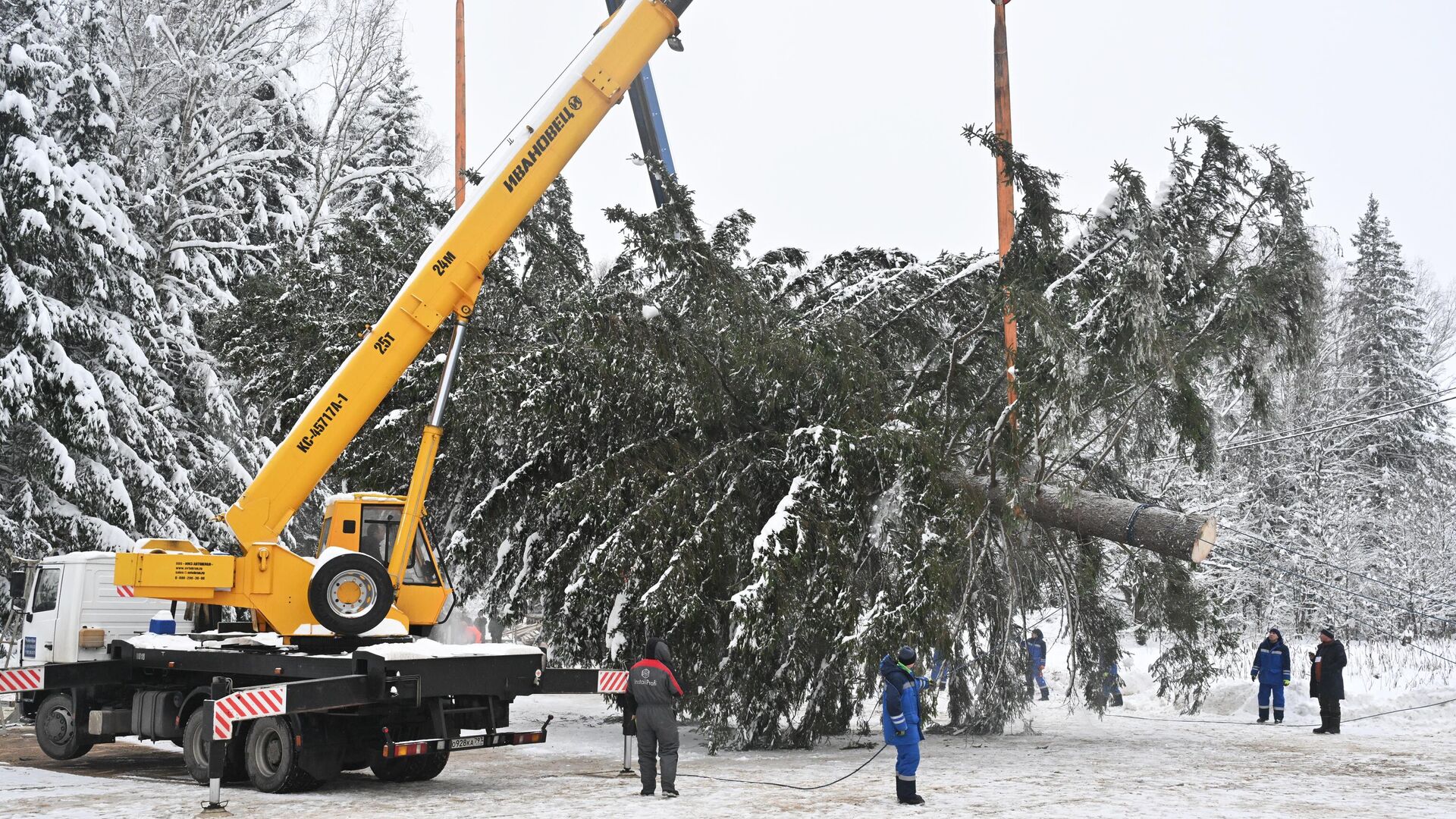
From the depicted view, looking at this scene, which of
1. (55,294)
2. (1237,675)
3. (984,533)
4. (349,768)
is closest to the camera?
(349,768)

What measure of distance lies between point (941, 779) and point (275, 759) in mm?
5328

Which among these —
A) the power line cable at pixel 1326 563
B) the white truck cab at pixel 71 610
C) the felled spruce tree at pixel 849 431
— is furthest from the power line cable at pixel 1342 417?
the white truck cab at pixel 71 610

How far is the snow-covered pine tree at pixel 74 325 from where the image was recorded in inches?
702

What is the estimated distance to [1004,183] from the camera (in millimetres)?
12242

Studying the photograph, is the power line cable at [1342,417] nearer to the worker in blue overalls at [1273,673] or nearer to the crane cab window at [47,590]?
the worker in blue overalls at [1273,673]

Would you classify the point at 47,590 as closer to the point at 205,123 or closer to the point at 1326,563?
the point at 205,123

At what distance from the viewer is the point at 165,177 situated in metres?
22.7

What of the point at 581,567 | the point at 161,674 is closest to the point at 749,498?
the point at 581,567

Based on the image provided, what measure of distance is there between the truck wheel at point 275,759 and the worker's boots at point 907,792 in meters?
4.49

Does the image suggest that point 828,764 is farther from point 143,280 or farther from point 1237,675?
point 143,280

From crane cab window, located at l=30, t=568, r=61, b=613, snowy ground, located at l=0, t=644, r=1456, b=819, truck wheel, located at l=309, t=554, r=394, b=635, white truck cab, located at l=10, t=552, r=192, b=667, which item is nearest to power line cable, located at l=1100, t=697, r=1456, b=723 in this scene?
snowy ground, located at l=0, t=644, r=1456, b=819

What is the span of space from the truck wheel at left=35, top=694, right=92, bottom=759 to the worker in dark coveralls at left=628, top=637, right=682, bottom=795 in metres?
5.63

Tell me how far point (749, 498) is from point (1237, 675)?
12.5m

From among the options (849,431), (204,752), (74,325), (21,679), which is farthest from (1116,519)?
(74,325)
